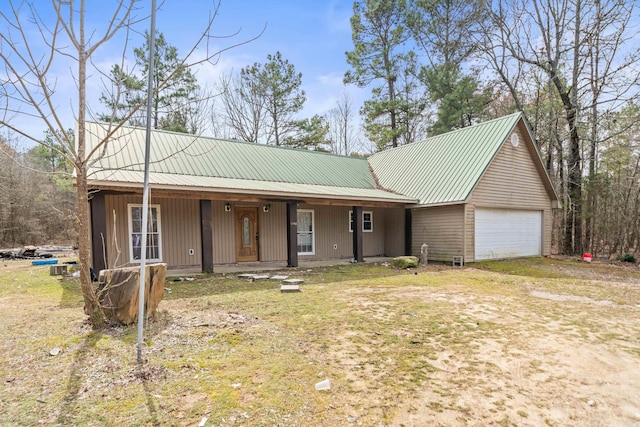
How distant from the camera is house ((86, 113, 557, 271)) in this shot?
10352mm

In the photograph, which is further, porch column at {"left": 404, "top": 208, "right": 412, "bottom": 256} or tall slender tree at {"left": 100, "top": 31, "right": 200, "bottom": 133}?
tall slender tree at {"left": 100, "top": 31, "right": 200, "bottom": 133}

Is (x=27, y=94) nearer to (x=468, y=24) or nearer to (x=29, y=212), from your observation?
(x=468, y=24)

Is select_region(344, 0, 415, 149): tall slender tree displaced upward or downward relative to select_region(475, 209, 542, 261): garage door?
upward

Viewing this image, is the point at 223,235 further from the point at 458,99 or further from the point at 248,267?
the point at 458,99

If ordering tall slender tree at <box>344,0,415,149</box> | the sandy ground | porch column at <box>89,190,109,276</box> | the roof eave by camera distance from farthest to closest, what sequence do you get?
tall slender tree at <box>344,0,415,149</box>, porch column at <box>89,190,109,276</box>, the roof eave, the sandy ground

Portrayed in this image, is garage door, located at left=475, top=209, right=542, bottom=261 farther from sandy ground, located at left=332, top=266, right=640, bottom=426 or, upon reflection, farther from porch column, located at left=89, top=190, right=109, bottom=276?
porch column, located at left=89, top=190, right=109, bottom=276

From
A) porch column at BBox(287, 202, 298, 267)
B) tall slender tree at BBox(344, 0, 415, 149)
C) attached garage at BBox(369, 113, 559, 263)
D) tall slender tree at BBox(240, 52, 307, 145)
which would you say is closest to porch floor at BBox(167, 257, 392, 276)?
porch column at BBox(287, 202, 298, 267)

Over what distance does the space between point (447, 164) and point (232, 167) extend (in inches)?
318

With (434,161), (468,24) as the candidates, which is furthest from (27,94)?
(468,24)

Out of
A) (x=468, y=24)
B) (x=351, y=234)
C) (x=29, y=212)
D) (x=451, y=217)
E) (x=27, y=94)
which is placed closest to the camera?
(x=27, y=94)

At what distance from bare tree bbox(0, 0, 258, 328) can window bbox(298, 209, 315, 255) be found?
897cm

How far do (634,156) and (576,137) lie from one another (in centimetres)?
536

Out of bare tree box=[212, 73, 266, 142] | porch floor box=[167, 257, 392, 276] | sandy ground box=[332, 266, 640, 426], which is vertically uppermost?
bare tree box=[212, 73, 266, 142]

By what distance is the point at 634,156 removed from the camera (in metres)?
18.5
